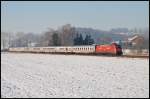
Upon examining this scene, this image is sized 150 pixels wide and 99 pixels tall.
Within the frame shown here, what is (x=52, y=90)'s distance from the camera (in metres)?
12.8

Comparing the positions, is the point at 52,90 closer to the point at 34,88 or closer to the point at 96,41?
the point at 34,88

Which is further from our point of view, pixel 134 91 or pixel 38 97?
pixel 134 91

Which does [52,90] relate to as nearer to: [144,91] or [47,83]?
[47,83]

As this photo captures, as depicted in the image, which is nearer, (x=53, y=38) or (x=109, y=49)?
(x=109, y=49)

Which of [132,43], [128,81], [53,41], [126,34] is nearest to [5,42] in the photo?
[53,41]

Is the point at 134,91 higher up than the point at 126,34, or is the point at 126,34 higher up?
the point at 126,34

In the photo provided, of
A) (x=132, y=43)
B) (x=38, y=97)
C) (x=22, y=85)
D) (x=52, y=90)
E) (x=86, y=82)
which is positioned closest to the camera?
(x=38, y=97)

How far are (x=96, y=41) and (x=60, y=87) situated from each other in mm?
40835

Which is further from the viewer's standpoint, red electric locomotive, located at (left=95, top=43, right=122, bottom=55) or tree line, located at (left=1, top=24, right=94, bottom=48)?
tree line, located at (left=1, top=24, right=94, bottom=48)

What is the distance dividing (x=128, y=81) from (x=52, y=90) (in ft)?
15.5

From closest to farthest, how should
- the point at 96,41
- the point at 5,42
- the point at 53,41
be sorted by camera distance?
the point at 96,41 → the point at 53,41 → the point at 5,42

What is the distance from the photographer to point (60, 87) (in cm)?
1355

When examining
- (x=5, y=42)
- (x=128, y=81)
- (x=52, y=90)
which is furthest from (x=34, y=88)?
(x=5, y=42)

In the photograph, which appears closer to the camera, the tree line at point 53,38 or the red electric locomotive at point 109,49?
the red electric locomotive at point 109,49
